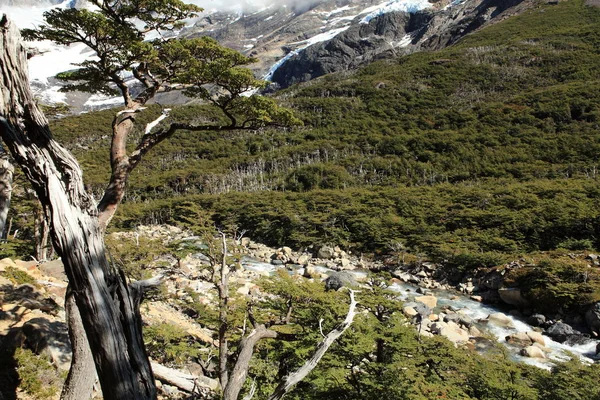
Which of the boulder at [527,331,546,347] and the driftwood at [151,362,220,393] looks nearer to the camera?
the driftwood at [151,362,220,393]

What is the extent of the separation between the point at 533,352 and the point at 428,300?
6.68 meters

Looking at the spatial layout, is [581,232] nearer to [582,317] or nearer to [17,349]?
[582,317]

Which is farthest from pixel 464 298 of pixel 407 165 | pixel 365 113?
pixel 365 113

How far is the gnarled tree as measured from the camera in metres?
2.70

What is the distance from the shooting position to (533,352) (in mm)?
13586

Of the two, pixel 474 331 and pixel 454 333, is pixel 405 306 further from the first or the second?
pixel 474 331

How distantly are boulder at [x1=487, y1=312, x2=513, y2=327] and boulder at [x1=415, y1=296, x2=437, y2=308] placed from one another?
270 centimetres

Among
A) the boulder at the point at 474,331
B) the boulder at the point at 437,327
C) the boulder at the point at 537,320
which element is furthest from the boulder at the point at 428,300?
the boulder at the point at 537,320

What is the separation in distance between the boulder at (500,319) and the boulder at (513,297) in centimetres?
177

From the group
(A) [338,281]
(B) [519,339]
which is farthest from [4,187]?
(B) [519,339]

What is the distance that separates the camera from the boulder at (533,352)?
1356cm

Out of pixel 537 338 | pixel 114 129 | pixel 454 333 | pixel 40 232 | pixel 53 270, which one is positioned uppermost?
pixel 114 129

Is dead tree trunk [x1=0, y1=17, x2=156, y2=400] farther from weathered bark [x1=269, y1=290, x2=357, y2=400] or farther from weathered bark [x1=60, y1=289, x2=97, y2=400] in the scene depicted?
weathered bark [x1=60, y1=289, x2=97, y2=400]

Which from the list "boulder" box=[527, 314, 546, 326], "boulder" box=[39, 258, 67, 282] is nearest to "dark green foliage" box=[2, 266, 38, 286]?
"boulder" box=[39, 258, 67, 282]
